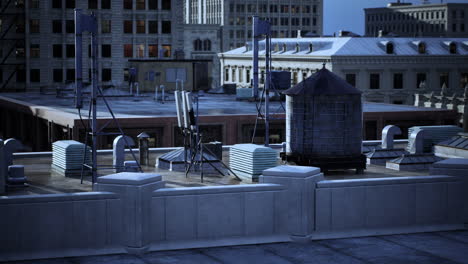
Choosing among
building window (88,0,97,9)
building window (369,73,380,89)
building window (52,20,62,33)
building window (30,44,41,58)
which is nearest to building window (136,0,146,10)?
building window (88,0,97,9)

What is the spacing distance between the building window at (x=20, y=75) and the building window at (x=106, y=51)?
1115 cm

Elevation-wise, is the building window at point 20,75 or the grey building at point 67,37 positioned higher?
the grey building at point 67,37

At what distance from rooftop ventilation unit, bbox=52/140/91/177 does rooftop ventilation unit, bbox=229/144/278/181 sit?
233 inches

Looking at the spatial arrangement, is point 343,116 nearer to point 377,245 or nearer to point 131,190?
point 377,245

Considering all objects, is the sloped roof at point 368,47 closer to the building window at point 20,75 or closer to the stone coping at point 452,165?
the building window at point 20,75

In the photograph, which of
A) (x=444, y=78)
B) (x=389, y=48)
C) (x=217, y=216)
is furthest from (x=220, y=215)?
(x=444, y=78)

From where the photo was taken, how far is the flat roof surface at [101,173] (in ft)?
100

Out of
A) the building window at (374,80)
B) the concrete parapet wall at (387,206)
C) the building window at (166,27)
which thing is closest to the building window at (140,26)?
the building window at (166,27)

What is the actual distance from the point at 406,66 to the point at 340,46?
1028cm

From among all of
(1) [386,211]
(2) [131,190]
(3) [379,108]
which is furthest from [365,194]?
(3) [379,108]

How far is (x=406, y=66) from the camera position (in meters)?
128

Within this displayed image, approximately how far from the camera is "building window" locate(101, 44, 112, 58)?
401ft

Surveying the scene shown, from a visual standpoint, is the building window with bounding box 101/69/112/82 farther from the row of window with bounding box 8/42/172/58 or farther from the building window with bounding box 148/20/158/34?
the building window with bounding box 148/20/158/34

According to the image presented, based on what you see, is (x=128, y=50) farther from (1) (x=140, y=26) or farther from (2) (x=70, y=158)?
(2) (x=70, y=158)
